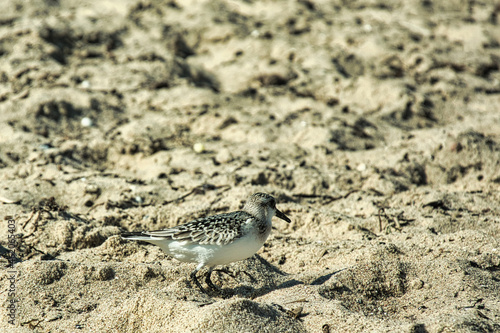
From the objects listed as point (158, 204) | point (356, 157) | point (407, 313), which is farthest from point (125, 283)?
point (356, 157)

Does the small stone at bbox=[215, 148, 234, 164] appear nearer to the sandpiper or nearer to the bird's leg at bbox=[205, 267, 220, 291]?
the sandpiper

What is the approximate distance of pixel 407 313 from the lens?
4.02 meters

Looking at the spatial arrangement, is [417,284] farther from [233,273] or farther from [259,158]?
[259,158]

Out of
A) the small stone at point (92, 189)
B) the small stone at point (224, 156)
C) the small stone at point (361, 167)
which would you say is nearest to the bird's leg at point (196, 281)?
the small stone at point (92, 189)

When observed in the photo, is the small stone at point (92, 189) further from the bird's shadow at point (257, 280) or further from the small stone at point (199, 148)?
the bird's shadow at point (257, 280)

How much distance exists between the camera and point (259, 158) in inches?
264

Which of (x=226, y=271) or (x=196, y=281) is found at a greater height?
(x=196, y=281)

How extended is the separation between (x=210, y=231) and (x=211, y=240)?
0.36 feet

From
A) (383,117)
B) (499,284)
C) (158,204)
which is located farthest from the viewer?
(383,117)

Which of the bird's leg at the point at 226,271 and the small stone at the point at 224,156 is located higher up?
the small stone at the point at 224,156

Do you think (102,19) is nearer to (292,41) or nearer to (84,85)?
(84,85)

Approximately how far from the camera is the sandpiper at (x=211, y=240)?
14.2ft

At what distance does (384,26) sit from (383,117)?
2.84 metres

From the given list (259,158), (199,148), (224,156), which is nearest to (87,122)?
(199,148)
